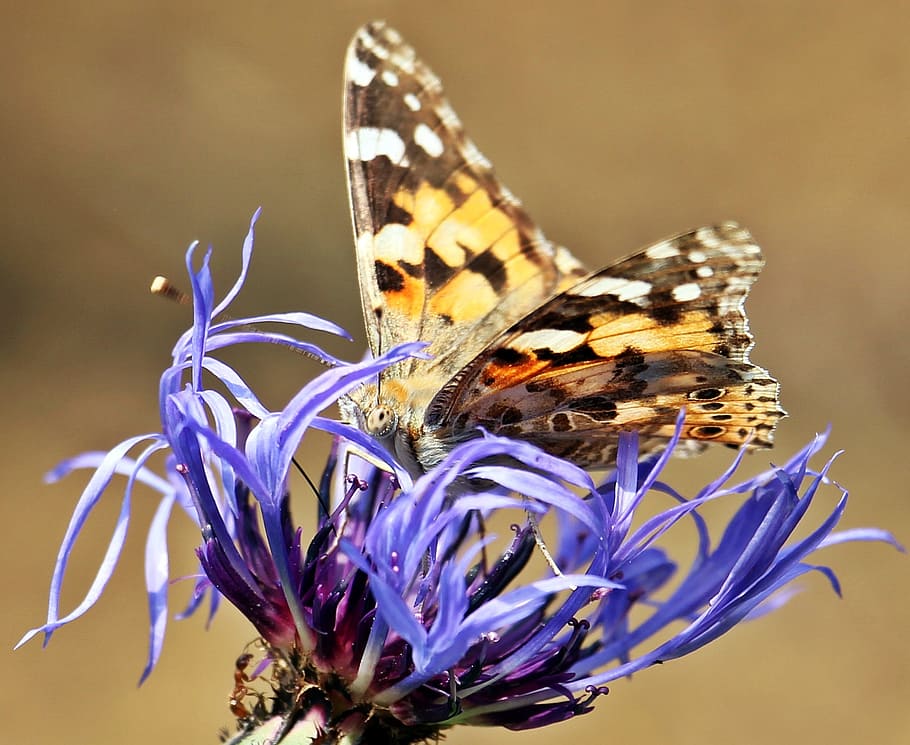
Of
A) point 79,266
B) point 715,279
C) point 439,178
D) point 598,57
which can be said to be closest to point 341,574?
point 715,279

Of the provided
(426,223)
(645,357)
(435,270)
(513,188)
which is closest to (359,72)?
(426,223)

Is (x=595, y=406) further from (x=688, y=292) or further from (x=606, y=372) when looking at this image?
(x=688, y=292)

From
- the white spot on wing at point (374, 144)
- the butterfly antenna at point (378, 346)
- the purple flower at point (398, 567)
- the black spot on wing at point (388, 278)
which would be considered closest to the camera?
the purple flower at point (398, 567)

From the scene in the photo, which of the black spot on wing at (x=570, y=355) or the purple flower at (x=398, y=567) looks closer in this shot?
the purple flower at (x=398, y=567)

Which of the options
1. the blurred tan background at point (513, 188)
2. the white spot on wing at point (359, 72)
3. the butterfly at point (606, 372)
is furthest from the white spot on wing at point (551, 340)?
the blurred tan background at point (513, 188)

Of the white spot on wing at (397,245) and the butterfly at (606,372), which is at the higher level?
the white spot on wing at (397,245)

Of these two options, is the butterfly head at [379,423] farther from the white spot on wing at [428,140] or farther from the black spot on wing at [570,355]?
the white spot on wing at [428,140]
